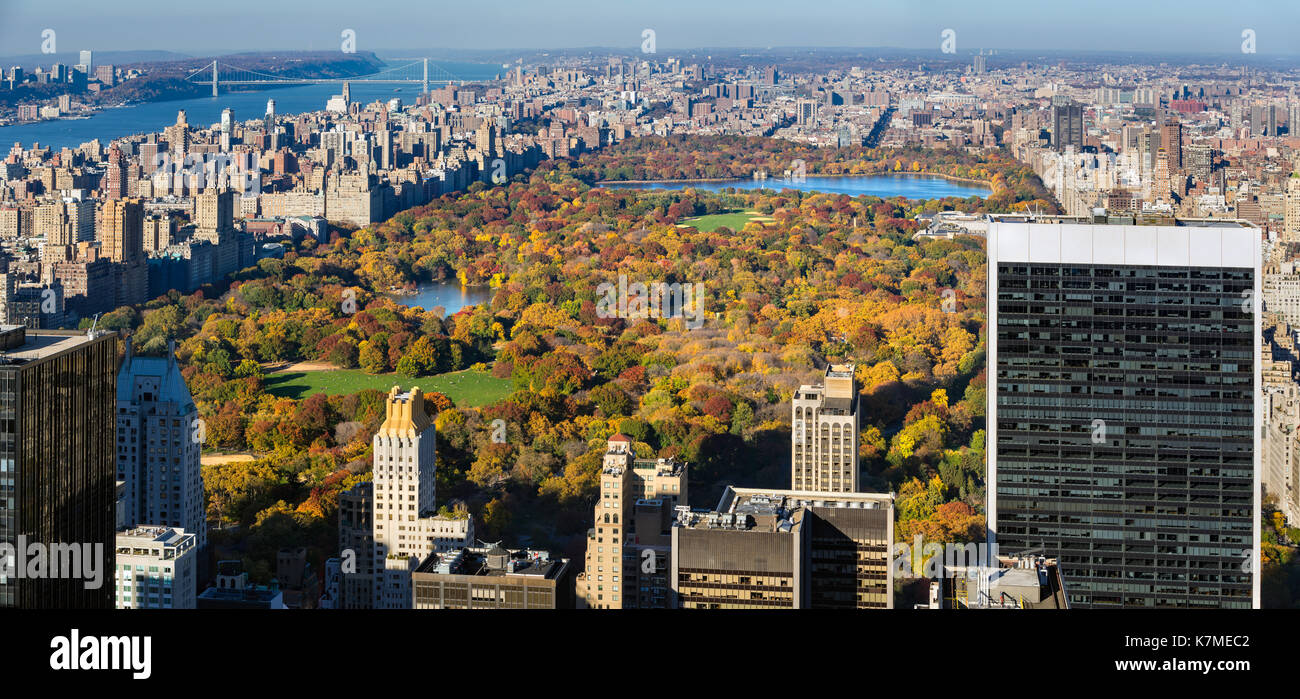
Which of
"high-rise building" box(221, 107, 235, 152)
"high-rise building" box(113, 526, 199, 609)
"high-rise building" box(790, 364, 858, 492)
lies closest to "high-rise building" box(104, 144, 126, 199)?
"high-rise building" box(221, 107, 235, 152)

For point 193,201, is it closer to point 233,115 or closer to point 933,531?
point 233,115

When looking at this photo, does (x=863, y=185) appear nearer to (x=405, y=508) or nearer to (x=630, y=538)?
(x=405, y=508)

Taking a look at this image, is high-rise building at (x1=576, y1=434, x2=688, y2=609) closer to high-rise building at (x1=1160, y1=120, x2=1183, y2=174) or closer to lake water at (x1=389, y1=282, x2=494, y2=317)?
lake water at (x1=389, y1=282, x2=494, y2=317)

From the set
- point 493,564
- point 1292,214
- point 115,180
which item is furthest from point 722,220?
point 493,564

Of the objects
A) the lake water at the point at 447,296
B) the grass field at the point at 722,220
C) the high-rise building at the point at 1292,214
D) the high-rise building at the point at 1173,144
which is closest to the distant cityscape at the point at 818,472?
the lake water at the point at 447,296

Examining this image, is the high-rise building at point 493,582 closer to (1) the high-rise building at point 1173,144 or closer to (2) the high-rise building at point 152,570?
(2) the high-rise building at point 152,570
